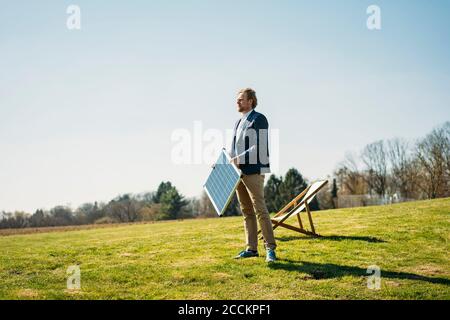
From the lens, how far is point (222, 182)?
649 cm

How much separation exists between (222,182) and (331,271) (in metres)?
2.21

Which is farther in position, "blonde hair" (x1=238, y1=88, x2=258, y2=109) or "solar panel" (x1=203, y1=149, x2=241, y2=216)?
"blonde hair" (x1=238, y1=88, x2=258, y2=109)

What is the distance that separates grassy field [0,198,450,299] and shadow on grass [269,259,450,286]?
14 mm

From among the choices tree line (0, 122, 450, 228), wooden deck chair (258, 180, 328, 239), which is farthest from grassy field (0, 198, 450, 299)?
tree line (0, 122, 450, 228)

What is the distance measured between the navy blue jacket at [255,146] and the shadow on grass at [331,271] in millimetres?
1525

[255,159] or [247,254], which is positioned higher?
[255,159]

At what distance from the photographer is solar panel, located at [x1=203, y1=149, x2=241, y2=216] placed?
620 cm

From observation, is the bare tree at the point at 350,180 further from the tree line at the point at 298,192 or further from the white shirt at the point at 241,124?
the white shirt at the point at 241,124

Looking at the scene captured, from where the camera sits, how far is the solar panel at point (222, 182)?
20.3 feet

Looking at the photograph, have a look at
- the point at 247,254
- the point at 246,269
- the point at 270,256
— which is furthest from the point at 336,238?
the point at 246,269

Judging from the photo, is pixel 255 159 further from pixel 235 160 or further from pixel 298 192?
pixel 298 192

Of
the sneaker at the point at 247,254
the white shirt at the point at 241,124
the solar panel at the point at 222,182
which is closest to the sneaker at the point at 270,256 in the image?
the sneaker at the point at 247,254

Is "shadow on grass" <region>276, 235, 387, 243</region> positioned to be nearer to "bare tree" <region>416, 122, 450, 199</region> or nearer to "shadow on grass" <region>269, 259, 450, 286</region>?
"shadow on grass" <region>269, 259, 450, 286</region>
